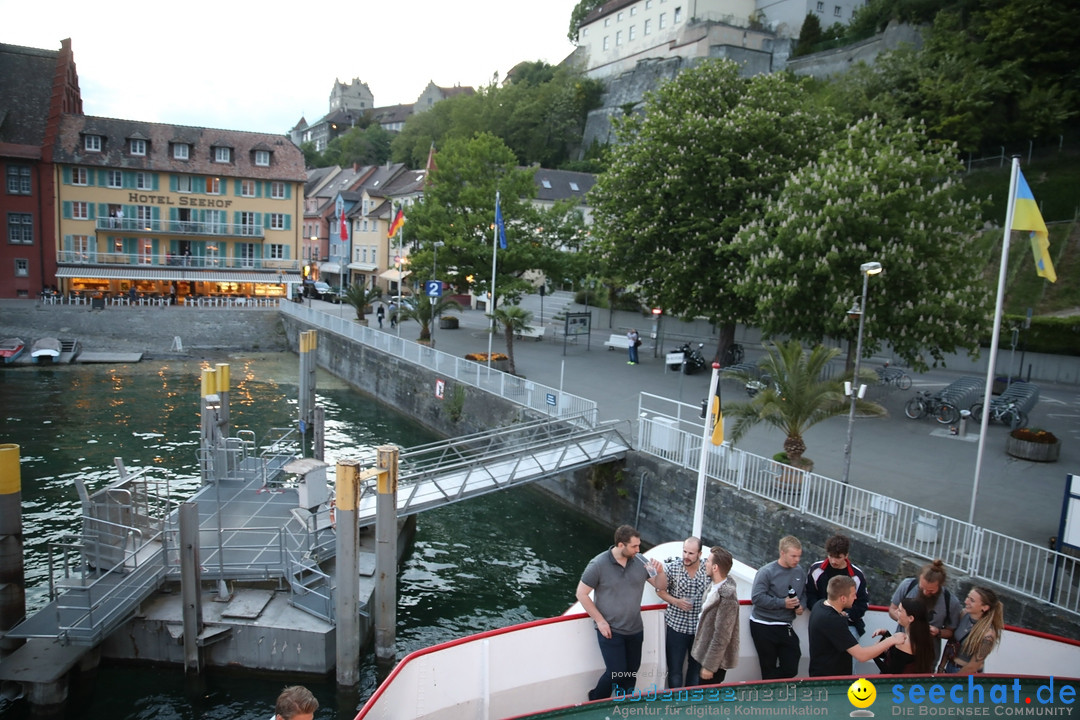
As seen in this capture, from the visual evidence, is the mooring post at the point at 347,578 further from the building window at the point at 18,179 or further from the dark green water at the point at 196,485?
the building window at the point at 18,179

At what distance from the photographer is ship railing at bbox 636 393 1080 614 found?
35.3 feet

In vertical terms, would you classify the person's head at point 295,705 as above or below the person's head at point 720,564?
below

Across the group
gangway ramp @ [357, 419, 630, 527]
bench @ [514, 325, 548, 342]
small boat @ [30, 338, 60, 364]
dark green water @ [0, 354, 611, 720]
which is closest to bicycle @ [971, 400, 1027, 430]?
gangway ramp @ [357, 419, 630, 527]

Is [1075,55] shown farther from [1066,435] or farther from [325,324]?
[325,324]

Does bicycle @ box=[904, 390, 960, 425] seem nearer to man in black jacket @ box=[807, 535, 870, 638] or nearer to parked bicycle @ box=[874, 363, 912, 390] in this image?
parked bicycle @ box=[874, 363, 912, 390]

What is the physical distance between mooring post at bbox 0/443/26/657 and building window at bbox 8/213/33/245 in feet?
147

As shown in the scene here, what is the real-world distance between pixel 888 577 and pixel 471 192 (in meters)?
26.1

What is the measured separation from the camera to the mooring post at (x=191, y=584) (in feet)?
36.4

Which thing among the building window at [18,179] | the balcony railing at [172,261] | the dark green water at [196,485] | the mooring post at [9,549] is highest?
the building window at [18,179]

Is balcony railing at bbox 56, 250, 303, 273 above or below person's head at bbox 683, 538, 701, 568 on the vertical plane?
above

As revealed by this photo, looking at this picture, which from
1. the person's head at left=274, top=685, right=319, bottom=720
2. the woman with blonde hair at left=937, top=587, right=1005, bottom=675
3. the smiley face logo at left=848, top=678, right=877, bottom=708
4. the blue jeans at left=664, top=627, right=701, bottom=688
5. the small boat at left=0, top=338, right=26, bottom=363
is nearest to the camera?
the person's head at left=274, top=685, right=319, bottom=720

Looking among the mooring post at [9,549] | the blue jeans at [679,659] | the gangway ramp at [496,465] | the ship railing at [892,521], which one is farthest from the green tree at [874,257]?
the mooring post at [9,549]

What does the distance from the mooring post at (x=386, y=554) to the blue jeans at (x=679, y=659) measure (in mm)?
5949

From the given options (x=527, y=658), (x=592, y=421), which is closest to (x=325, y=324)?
(x=592, y=421)
